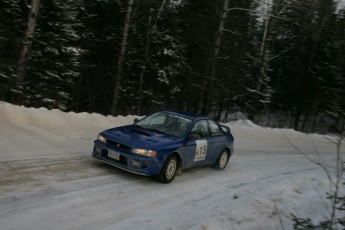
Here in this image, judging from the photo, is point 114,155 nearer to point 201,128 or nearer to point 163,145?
point 163,145

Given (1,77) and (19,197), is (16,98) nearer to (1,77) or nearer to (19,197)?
(1,77)

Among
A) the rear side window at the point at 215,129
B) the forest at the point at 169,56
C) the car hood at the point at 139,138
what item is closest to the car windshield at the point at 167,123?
the car hood at the point at 139,138

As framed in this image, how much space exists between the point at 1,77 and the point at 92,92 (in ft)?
50.9

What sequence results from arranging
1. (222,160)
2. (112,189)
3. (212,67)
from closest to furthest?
(112,189), (222,160), (212,67)

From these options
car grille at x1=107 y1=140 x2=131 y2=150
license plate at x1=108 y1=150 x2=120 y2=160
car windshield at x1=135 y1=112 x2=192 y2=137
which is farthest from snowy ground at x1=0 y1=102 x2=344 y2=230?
car windshield at x1=135 y1=112 x2=192 y2=137

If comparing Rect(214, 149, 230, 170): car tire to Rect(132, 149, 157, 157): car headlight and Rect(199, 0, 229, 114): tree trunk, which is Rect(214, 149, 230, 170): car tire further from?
Rect(199, 0, 229, 114): tree trunk

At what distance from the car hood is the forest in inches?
373

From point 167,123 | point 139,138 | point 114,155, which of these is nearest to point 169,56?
point 167,123

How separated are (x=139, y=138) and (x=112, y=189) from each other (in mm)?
1459

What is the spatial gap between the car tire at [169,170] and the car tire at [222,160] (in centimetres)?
226

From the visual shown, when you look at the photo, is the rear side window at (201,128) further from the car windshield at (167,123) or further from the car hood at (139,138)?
the car hood at (139,138)

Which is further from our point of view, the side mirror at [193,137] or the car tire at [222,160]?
the car tire at [222,160]

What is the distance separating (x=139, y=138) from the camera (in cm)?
955

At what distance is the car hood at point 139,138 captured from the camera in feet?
30.5
